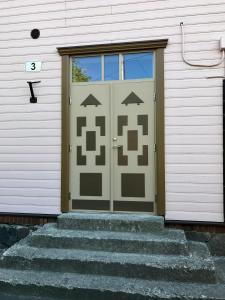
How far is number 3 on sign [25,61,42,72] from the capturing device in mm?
5785

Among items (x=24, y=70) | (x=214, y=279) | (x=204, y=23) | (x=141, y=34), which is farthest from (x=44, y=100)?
(x=214, y=279)

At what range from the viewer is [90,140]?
5637 mm

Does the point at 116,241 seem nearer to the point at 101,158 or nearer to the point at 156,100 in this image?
the point at 101,158

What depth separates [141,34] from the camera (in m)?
5.43

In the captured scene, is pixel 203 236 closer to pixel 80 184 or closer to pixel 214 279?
pixel 214 279

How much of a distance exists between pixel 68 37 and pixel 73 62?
41 cm

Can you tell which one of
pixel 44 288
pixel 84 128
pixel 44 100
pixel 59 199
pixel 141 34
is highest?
pixel 141 34

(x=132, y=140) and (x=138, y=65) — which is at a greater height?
(x=138, y=65)

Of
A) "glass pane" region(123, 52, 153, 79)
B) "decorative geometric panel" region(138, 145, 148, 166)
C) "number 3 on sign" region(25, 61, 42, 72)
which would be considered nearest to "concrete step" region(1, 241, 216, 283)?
"decorative geometric panel" region(138, 145, 148, 166)

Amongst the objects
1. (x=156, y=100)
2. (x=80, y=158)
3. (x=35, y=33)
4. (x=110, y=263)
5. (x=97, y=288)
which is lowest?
(x=97, y=288)

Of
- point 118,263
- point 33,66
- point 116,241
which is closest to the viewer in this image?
point 118,263

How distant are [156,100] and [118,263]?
254 cm

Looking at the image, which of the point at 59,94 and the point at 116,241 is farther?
the point at 59,94

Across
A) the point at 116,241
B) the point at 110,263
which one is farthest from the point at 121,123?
the point at 110,263
